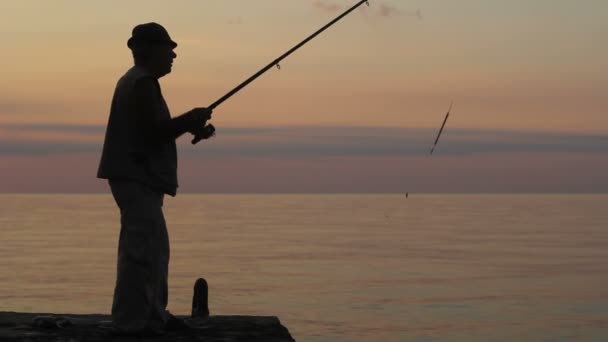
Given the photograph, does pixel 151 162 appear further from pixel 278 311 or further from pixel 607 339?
pixel 278 311

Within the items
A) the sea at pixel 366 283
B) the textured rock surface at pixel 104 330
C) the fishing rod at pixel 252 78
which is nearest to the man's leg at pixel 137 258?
the textured rock surface at pixel 104 330

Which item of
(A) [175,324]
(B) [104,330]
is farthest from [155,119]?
(B) [104,330]

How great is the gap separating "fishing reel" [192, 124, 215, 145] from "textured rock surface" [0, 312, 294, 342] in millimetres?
1482

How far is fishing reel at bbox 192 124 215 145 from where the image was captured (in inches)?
289

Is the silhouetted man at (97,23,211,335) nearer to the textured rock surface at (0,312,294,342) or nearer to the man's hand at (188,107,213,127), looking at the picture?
the man's hand at (188,107,213,127)

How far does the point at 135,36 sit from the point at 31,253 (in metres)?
52.1

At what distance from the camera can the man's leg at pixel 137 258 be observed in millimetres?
7297

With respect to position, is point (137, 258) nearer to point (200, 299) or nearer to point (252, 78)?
point (252, 78)

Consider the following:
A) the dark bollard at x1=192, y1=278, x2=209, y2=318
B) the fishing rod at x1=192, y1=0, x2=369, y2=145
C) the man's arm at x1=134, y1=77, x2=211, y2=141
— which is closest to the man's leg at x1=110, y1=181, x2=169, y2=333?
the man's arm at x1=134, y1=77, x2=211, y2=141

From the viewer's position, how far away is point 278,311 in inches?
1244

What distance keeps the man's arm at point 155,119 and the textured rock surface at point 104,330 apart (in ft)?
4.94

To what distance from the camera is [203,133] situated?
7.35 meters

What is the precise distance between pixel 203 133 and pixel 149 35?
0.84 meters

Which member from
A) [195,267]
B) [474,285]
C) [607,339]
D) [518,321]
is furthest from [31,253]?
[607,339]
